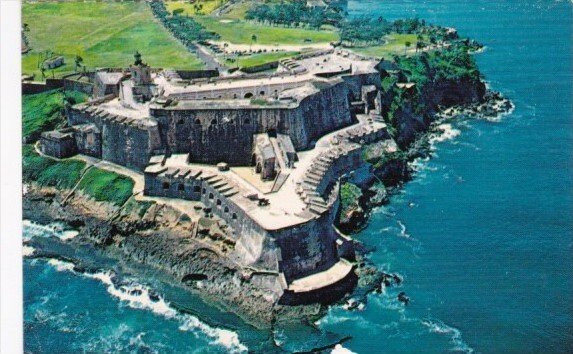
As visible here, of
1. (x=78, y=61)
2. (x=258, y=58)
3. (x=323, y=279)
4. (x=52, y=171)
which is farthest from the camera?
→ (x=258, y=58)

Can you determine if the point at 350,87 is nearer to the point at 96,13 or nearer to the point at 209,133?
the point at 209,133

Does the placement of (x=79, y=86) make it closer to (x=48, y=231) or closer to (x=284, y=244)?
(x=48, y=231)

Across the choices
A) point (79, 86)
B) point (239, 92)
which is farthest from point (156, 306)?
point (79, 86)

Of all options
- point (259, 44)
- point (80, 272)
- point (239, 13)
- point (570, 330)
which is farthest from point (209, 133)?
point (239, 13)

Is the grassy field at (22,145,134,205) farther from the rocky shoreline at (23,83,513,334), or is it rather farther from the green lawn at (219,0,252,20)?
the green lawn at (219,0,252,20)

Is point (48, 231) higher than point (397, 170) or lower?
lower

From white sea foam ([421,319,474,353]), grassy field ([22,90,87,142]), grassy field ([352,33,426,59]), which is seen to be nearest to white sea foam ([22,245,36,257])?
grassy field ([22,90,87,142])
